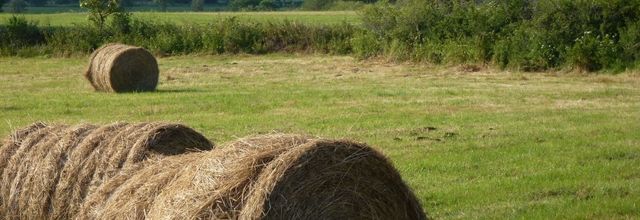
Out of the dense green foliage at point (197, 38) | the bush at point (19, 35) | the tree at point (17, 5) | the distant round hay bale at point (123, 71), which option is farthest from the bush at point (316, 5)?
the distant round hay bale at point (123, 71)

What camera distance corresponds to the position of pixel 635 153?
514 inches

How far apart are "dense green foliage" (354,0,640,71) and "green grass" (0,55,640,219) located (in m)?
1.14

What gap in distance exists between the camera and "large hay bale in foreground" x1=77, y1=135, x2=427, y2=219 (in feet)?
20.2

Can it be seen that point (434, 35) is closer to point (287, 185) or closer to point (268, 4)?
point (287, 185)

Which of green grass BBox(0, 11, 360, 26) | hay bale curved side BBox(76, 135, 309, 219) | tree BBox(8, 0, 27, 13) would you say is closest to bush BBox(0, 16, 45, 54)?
green grass BBox(0, 11, 360, 26)

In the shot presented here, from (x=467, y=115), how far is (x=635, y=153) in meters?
4.89

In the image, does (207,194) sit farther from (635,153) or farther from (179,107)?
(179,107)

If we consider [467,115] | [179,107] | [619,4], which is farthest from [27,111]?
[619,4]

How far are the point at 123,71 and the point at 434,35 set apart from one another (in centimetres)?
1245

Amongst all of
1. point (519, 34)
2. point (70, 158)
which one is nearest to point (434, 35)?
point (519, 34)

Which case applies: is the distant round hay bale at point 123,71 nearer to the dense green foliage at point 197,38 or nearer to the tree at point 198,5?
the dense green foliage at point 197,38

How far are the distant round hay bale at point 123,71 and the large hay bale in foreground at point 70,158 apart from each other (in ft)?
49.7

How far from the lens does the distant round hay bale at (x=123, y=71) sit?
24.1 m

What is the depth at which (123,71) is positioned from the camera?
24.3 metres
